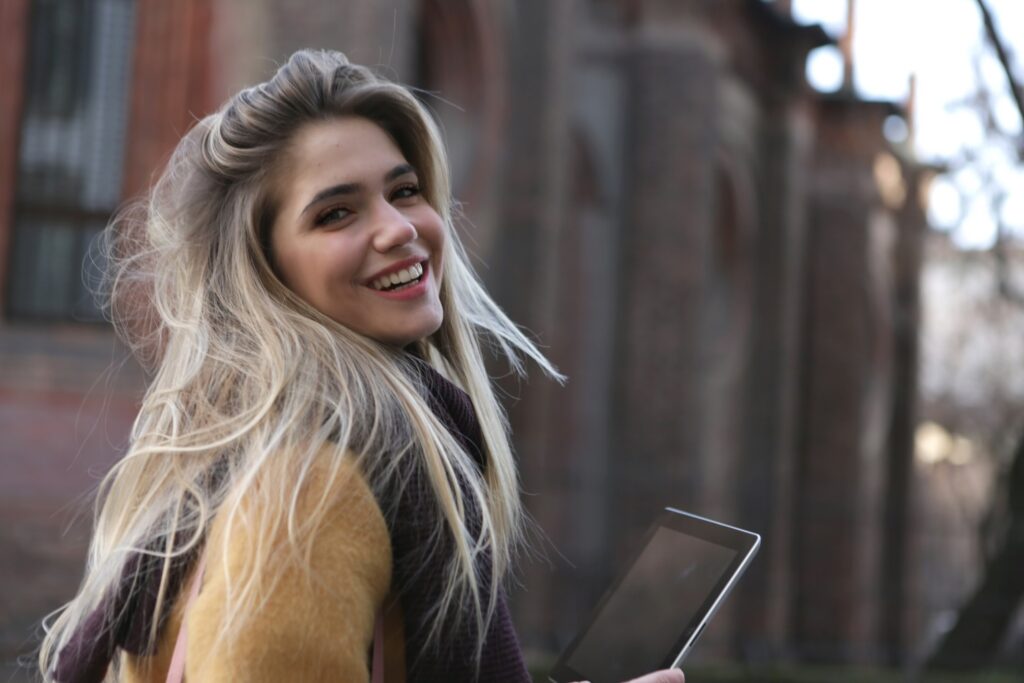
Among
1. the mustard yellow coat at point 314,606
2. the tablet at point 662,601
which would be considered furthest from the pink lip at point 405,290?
the tablet at point 662,601

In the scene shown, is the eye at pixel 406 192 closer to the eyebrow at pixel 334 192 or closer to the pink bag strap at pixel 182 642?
the eyebrow at pixel 334 192

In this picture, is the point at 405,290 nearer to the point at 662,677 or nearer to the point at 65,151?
the point at 662,677

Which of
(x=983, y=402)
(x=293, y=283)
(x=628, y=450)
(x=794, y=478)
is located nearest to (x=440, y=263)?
(x=293, y=283)

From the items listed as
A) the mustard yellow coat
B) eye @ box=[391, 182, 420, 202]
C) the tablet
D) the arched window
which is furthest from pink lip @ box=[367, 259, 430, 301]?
the arched window

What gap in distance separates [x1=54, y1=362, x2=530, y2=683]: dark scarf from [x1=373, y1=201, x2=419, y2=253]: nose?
0.21 m

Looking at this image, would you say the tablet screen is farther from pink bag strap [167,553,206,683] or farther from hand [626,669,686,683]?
pink bag strap [167,553,206,683]

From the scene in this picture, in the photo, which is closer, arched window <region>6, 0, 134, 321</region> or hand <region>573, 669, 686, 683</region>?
hand <region>573, 669, 686, 683</region>

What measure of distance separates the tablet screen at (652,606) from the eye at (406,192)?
26.4 inches

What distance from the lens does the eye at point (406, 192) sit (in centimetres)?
212

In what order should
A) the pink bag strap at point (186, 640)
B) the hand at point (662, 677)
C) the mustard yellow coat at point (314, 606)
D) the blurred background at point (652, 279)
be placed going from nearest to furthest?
the mustard yellow coat at point (314, 606), the pink bag strap at point (186, 640), the hand at point (662, 677), the blurred background at point (652, 279)

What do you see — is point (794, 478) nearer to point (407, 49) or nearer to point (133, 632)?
point (407, 49)

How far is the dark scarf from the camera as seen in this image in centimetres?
172

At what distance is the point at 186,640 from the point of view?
173cm

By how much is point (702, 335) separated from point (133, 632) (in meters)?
14.5
